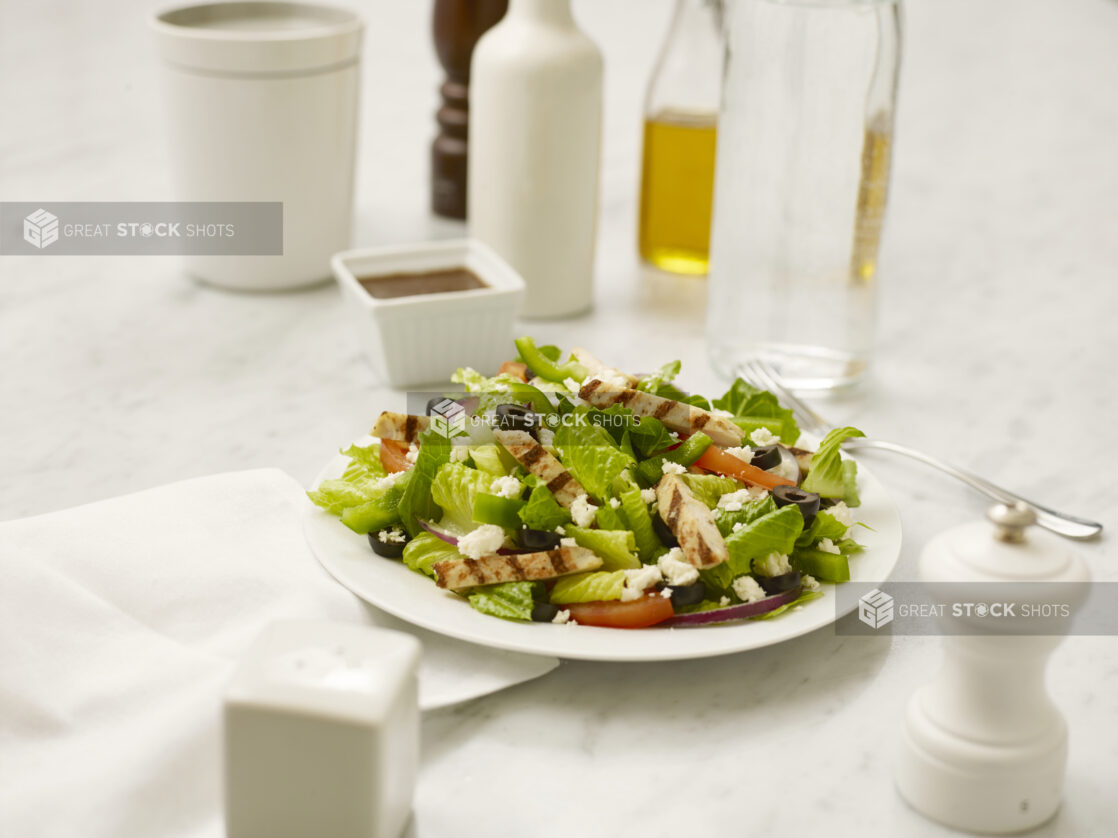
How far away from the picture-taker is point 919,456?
1.43m

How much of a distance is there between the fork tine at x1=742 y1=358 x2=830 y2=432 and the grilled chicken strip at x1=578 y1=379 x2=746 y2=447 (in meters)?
0.28

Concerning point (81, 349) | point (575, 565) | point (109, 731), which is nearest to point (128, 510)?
point (109, 731)

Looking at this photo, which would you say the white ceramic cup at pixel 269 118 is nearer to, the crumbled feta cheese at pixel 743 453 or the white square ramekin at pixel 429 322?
the white square ramekin at pixel 429 322

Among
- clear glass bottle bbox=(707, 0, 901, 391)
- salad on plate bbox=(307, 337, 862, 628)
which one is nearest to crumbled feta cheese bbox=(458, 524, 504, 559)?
salad on plate bbox=(307, 337, 862, 628)

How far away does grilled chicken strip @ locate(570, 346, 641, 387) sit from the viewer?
1295 millimetres

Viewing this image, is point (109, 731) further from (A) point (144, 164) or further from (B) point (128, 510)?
(A) point (144, 164)

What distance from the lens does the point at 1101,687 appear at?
1092mm

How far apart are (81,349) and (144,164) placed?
774mm

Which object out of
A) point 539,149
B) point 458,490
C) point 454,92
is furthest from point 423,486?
point 454,92

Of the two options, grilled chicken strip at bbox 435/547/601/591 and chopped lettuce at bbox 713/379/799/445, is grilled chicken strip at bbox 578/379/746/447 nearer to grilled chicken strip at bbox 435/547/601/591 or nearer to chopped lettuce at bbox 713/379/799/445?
chopped lettuce at bbox 713/379/799/445

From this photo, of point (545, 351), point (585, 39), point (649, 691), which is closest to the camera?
point (649, 691)

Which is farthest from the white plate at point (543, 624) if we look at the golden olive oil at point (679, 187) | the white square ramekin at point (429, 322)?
the golden olive oil at point (679, 187)

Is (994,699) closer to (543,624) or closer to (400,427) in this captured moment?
(543,624)

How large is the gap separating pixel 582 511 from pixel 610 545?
5 cm
